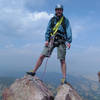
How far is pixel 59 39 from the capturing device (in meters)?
11.9

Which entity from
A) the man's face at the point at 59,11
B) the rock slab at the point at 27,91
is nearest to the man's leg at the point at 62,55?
the rock slab at the point at 27,91

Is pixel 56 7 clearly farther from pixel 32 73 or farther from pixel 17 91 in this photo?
pixel 17 91

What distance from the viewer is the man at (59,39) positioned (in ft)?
38.0

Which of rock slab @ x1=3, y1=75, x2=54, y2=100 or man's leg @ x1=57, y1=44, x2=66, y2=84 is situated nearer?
rock slab @ x1=3, y1=75, x2=54, y2=100

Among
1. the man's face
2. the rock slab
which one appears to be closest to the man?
the man's face

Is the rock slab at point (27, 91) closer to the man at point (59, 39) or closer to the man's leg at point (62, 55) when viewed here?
the man at point (59, 39)

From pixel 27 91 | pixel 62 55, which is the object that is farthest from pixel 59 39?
pixel 27 91

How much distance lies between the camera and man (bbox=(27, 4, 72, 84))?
38.0 ft

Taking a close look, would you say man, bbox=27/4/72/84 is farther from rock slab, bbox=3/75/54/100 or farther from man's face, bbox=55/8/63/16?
rock slab, bbox=3/75/54/100

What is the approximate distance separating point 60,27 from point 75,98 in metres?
5.03

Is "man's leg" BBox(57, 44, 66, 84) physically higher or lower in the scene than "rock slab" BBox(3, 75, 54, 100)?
higher

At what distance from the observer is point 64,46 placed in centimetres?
1181

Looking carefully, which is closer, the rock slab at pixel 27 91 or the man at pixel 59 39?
the rock slab at pixel 27 91

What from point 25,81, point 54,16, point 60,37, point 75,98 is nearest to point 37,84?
point 25,81
